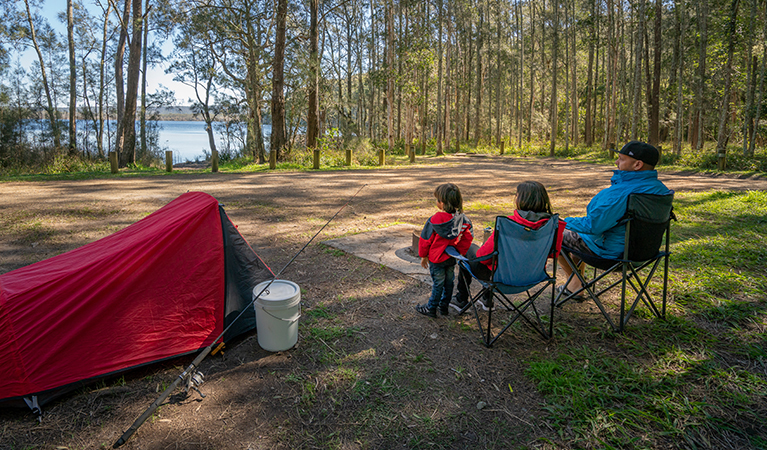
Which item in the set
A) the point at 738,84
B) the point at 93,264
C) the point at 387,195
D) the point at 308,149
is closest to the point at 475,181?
the point at 387,195

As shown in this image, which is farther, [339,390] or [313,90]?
[313,90]

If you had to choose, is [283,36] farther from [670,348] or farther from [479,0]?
[479,0]

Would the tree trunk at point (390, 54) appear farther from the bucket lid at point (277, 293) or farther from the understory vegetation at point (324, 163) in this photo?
the bucket lid at point (277, 293)

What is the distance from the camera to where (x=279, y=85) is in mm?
17344

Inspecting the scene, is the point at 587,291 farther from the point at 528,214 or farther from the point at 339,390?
the point at 339,390

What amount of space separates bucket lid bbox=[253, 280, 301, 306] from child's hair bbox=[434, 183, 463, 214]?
131 cm

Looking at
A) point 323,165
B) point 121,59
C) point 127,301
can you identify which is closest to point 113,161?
point 323,165

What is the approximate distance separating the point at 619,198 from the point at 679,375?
1.24 meters

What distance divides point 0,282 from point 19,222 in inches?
216

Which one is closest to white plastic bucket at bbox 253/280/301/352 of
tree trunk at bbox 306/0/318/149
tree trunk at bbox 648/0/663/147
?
tree trunk at bbox 306/0/318/149

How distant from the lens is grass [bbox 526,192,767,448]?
7.09ft

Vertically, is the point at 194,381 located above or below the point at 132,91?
below

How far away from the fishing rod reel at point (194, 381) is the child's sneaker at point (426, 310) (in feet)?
5.81

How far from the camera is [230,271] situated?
3.16 meters
